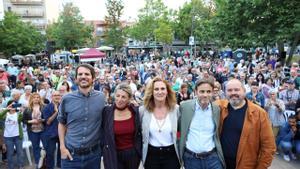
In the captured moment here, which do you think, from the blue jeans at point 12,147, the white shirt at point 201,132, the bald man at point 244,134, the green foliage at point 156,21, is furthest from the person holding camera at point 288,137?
the green foliage at point 156,21

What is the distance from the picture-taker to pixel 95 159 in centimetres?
394

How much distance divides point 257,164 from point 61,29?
42.7m

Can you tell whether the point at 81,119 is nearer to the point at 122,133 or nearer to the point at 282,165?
the point at 122,133

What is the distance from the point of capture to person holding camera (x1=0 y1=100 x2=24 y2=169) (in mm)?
6188

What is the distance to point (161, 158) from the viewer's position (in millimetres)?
3828

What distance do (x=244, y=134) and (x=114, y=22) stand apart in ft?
138

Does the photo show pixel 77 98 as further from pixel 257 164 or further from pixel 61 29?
pixel 61 29

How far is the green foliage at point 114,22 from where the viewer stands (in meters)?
44.1

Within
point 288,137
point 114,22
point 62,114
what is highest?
point 114,22

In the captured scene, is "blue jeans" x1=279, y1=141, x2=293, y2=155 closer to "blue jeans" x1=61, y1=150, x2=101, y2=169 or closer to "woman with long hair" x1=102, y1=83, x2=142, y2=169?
"woman with long hair" x1=102, y1=83, x2=142, y2=169

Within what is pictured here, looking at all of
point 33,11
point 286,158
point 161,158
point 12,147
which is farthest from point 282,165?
point 33,11

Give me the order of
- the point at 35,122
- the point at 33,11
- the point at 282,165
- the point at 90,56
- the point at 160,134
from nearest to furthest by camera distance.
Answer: the point at 160,134 < the point at 35,122 < the point at 282,165 < the point at 90,56 < the point at 33,11

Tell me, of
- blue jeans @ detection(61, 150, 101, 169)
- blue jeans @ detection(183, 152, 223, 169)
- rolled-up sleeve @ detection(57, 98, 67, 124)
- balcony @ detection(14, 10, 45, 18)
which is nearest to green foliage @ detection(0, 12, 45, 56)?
balcony @ detection(14, 10, 45, 18)

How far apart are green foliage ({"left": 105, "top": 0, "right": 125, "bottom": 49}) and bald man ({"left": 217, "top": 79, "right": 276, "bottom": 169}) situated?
137ft
